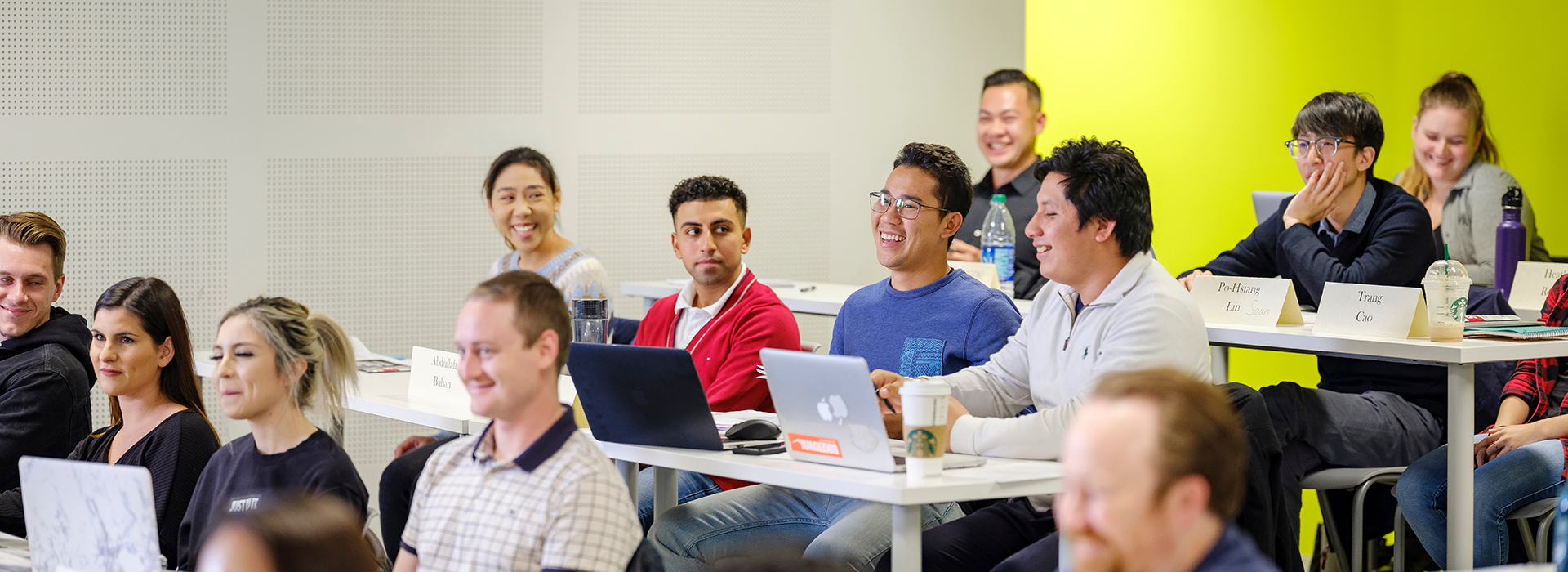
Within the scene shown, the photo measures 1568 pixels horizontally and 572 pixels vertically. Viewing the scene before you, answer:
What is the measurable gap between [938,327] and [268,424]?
1383 millimetres

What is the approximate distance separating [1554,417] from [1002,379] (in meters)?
1.35

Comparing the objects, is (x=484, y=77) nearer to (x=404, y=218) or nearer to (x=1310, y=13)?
(x=404, y=218)

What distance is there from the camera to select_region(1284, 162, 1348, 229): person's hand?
3.62 meters

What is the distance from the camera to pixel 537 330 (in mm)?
2059

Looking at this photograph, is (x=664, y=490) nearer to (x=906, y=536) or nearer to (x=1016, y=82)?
(x=906, y=536)

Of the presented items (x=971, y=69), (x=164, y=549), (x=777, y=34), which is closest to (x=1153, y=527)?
(x=164, y=549)

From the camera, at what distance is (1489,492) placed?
3012mm

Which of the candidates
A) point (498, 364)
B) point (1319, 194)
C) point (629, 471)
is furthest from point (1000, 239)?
point (498, 364)

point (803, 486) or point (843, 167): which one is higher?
point (843, 167)

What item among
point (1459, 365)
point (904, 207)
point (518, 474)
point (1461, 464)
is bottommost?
point (1461, 464)

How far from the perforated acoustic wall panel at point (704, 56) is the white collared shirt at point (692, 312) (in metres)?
2.31

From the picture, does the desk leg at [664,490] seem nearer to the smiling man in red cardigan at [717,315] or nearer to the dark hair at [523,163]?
the smiling man in red cardigan at [717,315]

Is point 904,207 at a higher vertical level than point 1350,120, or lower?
lower

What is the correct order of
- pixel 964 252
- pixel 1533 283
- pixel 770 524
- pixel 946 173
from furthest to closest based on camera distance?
pixel 964 252 < pixel 1533 283 < pixel 946 173 < pixel 770 524
